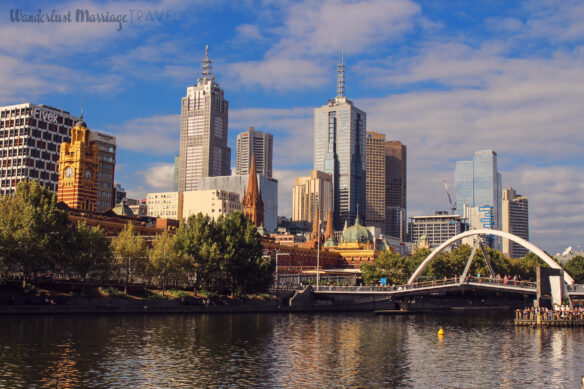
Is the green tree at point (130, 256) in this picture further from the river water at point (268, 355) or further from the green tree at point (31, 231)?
the river water at point (268, 355)

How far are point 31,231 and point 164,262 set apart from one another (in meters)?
25.4

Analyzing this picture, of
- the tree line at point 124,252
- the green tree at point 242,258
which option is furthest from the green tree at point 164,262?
the green tree at point 242,258

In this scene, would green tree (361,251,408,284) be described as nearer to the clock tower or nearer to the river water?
the river water

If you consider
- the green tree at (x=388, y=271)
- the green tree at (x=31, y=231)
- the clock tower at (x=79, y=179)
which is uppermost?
the clock tower at (x=79, y=179)

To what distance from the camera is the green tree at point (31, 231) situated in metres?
97.1

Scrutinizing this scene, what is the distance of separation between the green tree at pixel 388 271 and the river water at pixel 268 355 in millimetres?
76391

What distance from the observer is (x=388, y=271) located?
17600 centimetres

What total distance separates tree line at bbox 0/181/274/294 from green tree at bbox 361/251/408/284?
45.5m

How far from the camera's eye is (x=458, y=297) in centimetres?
17088

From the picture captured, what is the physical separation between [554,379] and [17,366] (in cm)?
4065

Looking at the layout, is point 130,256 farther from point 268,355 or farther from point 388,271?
point 388,271

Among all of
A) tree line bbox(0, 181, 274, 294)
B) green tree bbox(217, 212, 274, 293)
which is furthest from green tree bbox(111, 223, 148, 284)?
green tree bbox(217, 212, 274, 293)

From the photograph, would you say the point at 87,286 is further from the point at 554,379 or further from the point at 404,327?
the point at 554,379

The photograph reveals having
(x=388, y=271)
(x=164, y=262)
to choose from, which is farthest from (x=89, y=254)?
(x=388, y=271)
